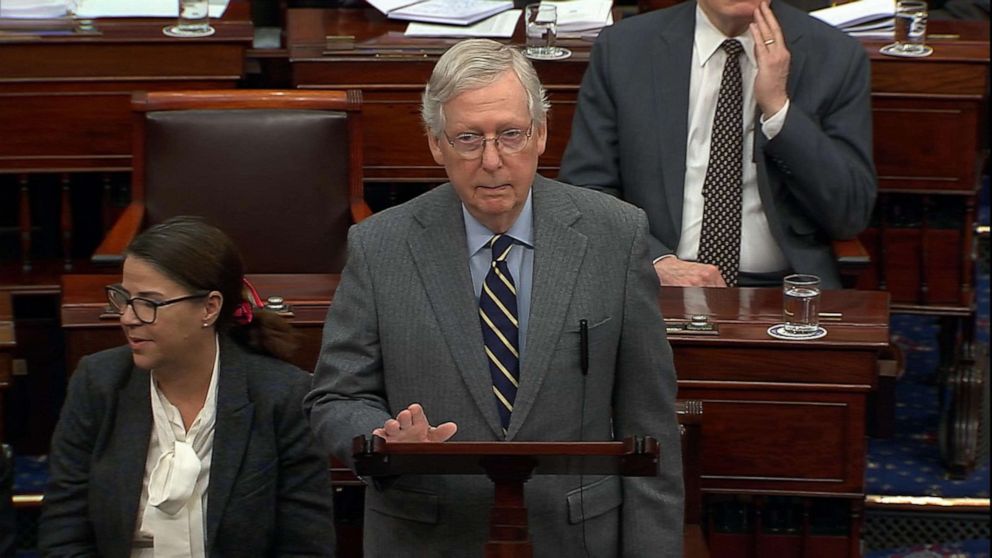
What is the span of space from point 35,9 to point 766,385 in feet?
5.72

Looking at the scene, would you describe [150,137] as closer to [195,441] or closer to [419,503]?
[195,441]

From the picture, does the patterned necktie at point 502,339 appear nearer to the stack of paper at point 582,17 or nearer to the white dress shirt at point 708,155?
the white dress shirt at point 708,155

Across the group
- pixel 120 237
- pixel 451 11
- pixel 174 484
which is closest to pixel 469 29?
pixel 451 11

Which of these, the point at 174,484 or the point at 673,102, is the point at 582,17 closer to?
the point at 673,102

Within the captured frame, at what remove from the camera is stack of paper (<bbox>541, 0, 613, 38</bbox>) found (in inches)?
139

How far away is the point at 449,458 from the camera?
1.63 m

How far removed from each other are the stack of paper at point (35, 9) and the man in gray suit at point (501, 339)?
5.64ft

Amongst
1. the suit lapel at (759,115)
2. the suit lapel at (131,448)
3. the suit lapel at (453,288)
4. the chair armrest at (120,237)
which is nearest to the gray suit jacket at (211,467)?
the suit lapel at (131,448)

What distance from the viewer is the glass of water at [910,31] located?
333 centimetres

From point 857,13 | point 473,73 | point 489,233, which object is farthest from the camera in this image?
point 857,13

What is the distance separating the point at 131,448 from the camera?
88.4 inches

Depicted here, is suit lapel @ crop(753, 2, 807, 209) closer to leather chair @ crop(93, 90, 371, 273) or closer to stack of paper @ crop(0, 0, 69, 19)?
leather chair @ crop(93, 90, 371, 273)

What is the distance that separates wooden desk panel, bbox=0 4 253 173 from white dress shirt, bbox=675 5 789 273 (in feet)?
2.97

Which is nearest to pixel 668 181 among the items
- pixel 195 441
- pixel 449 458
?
pixel 195 441
